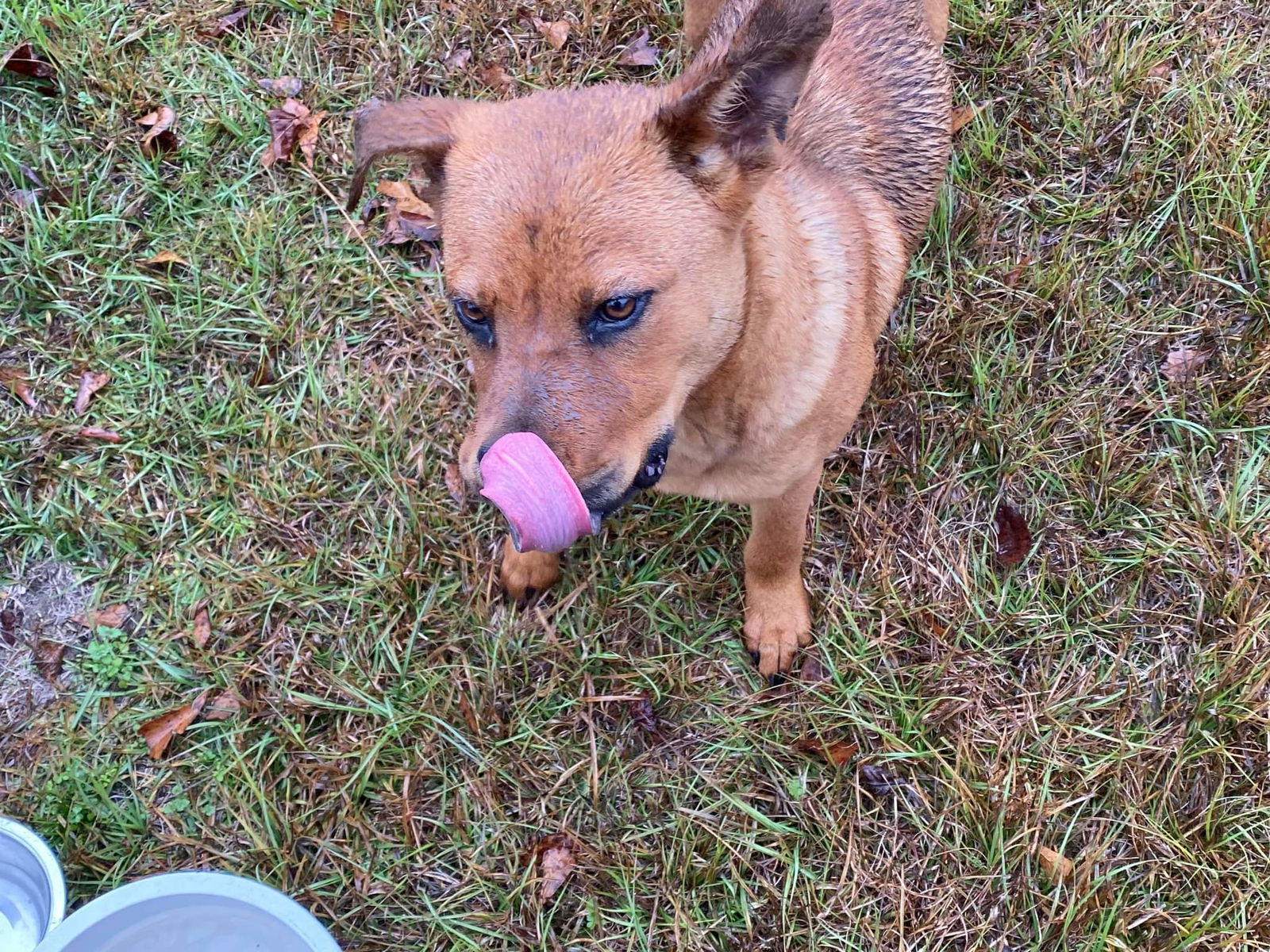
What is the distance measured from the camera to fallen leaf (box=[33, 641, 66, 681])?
3.34 meters

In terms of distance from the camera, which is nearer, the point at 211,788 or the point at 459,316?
the point at 459,316

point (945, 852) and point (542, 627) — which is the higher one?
point (542, 627)

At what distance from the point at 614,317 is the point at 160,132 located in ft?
10.1

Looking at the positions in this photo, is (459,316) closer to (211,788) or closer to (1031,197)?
(211,788)

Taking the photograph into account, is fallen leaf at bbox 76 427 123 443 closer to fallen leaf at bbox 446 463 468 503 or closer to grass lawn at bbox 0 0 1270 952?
grass lawn at bbox 0 0 1270 952

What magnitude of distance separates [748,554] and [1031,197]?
2007 millimetres

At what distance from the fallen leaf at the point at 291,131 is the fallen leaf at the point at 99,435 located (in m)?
1.29

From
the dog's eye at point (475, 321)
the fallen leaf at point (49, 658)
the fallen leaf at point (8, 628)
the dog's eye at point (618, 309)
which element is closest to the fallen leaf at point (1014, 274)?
the dog's eye at point (618, 309)

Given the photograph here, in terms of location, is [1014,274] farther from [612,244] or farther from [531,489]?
[531,489]

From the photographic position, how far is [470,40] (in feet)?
13.5

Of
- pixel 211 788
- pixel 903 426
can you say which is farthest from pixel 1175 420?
pixel 211 788

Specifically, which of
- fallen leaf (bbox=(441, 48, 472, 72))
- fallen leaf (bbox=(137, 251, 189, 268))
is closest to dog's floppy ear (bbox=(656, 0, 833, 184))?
fallen leaf (bbox=(441, 48, 472, 72))

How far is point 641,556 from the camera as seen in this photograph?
340cm

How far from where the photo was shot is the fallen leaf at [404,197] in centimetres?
383
